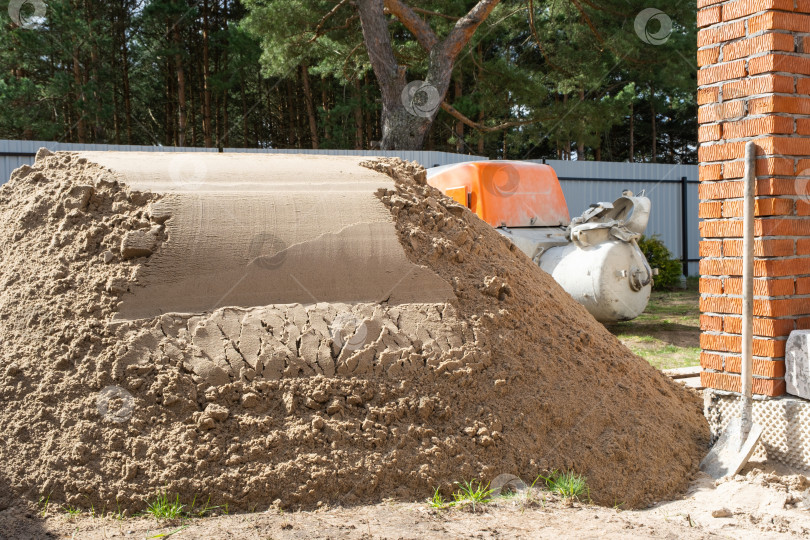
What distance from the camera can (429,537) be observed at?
2.46 m

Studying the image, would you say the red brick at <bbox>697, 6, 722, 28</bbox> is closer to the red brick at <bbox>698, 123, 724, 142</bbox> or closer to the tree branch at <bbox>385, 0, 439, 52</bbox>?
the red brick at <bbox>698, 123, 724, 142</bbox>

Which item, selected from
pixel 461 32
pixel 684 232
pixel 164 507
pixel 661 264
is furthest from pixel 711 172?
pixel 684 232

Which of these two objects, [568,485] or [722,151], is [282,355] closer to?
[568,485]

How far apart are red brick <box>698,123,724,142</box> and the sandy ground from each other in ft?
5.71

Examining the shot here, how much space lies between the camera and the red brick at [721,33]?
342 centimetres

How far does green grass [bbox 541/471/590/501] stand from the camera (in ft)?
9.47

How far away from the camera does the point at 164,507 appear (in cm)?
262

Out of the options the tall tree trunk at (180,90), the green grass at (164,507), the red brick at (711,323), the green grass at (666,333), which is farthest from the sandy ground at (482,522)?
the tall tree trunk at (180,90)

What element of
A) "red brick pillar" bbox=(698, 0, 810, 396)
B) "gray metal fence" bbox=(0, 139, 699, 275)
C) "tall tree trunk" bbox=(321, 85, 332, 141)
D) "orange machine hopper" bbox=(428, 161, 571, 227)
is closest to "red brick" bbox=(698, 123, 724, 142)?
"red brick pillar" bbox=(698, 0, 810, 396)

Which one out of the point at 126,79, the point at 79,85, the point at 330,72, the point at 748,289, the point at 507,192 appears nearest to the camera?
the point at 748,289

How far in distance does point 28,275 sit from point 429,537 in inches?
88.2

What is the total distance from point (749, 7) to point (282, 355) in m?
2.78

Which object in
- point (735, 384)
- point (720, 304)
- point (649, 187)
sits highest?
point (649, 187)

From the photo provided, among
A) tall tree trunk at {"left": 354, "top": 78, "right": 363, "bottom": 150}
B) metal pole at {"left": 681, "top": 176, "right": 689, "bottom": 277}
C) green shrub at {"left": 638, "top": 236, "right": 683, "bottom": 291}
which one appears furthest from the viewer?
tall tree trunk at {"left": 354, "top": 78, "right": 363, "bottom": 150}
